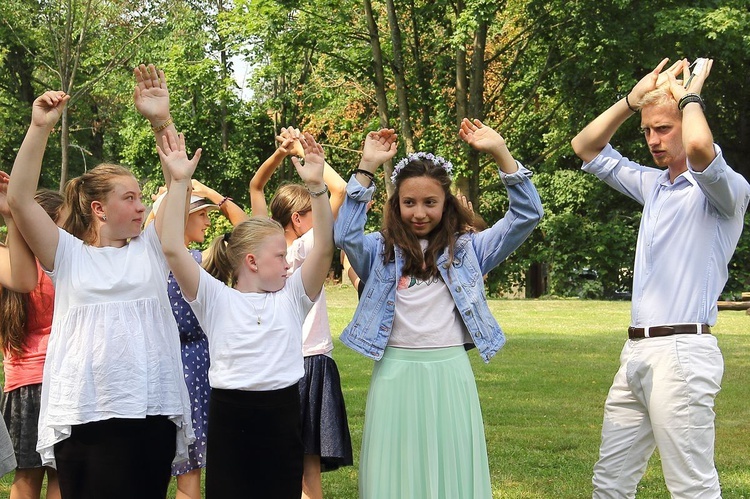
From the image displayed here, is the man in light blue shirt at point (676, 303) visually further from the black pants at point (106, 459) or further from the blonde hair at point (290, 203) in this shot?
the black pants at point (106, 459)

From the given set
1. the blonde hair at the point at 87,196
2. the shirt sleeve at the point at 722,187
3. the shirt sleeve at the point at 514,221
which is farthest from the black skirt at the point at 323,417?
the shirt sleeve at the point at 722,187

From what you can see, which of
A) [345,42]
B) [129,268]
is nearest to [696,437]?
[129,268]

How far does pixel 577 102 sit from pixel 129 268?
2447cm

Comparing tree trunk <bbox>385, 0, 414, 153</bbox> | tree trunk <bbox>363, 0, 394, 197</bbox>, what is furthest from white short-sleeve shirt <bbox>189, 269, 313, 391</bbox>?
tree trunk <bbox>363, 0, 394, 197</bbox>

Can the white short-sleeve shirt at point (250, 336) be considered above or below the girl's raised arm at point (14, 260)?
below

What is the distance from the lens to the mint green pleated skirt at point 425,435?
4.38 meters

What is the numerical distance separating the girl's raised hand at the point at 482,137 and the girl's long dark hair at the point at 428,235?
0.21 metres

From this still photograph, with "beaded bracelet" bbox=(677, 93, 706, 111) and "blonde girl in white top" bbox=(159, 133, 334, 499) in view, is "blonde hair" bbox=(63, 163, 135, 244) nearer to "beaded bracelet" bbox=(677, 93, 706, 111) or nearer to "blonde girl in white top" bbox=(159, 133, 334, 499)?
"blonde girl in white top" bbox=(159, 133, 334, 499)

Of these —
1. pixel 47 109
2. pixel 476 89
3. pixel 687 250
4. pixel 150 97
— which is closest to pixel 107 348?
pixel 47 109

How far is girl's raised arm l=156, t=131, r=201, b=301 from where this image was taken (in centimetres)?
423

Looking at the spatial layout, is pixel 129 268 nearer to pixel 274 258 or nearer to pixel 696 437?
pixel 274 258

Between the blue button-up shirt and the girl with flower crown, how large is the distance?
0.65 m

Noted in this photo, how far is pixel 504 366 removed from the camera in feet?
42.9

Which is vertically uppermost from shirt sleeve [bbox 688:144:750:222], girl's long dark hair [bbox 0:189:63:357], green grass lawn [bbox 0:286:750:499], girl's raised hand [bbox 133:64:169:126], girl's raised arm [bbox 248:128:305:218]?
girl's raised hand [bbox 133:64:169:126]
